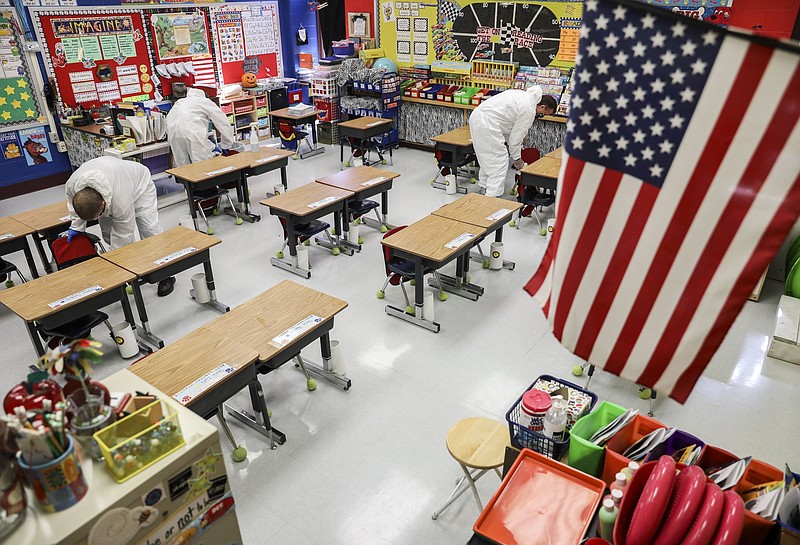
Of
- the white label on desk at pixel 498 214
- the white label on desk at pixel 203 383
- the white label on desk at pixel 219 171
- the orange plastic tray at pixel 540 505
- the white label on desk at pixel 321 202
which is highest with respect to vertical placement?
the orange plastic tray at pixel 540 505

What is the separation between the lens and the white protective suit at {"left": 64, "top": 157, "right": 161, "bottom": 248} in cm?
502

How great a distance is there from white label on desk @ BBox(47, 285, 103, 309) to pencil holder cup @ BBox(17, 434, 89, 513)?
2791 millimetres

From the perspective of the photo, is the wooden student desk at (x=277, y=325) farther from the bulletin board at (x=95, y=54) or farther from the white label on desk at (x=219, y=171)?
the bulletin board at (x=95, y=54)

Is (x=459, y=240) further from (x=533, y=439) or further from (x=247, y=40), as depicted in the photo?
(x=247, y=40)

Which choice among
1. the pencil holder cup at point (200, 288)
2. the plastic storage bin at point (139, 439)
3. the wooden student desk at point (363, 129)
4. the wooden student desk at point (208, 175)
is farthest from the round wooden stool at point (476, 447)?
the wooden student desk at point (363, 129)

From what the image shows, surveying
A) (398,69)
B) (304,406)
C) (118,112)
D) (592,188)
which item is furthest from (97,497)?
(398,69)

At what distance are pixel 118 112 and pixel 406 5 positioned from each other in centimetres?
528

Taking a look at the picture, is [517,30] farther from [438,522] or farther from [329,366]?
[438,522]

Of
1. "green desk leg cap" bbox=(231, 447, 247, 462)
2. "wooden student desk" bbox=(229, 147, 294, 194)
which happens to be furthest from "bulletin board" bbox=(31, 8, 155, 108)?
"green desk leg cap" bbox=(231, 447, 247, 462)

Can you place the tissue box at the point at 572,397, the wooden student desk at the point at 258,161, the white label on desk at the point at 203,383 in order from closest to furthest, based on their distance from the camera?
the tissue box at the point at 572,397, the white label on desk at the point at 203,383, the wooden student desk at the point at 258,161

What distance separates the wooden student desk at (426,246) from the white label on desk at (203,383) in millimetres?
2055

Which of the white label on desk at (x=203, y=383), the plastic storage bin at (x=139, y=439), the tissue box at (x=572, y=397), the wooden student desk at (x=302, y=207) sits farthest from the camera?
the wooden student desk at (x=302, y=207)

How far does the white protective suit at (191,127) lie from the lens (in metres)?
7.53

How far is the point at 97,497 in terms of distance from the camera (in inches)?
67.3
